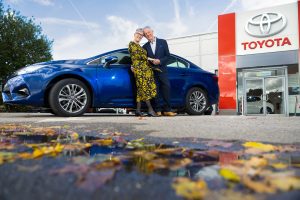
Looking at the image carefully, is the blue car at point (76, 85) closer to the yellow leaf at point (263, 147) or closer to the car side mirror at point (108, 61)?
the car side mirror at point (108, 61)

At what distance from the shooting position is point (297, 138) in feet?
7.61

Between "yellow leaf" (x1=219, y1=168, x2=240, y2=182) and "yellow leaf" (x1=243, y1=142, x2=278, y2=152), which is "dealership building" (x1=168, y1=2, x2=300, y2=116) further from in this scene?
"yellow leaf" (x1=219, y1=168, x2=240, y2=182)

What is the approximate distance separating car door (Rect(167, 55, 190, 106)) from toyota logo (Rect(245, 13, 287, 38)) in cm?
1095

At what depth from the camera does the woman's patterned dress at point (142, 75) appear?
5812 millimetres

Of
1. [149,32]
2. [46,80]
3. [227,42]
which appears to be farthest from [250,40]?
[46,80]

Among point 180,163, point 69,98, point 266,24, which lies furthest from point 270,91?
point 180,163

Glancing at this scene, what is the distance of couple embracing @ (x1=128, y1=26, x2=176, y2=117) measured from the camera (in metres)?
5.82

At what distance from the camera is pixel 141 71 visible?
586 cm

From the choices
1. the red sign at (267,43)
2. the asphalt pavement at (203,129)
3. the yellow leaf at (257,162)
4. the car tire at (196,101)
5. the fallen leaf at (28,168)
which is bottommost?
the fallen leaf at (28,168)

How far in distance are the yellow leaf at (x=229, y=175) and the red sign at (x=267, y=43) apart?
53.6 ft

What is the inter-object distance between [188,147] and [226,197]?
0.98 meters

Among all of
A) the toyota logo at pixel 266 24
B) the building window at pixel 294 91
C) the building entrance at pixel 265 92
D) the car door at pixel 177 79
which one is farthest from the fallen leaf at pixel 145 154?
the toyota logo at pixel 266 24

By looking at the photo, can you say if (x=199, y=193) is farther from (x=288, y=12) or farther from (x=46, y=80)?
(x=288, y=12)

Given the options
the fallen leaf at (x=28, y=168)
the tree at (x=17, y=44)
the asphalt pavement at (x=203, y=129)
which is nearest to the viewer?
the fallen leaf at (x=28, y=168)
